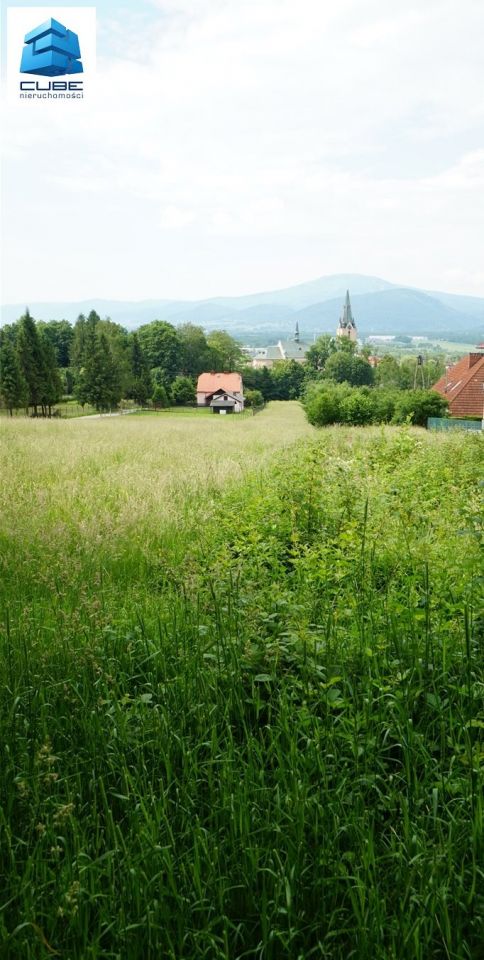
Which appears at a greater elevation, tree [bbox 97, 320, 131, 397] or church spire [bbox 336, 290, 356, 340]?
church spire [bbox 336, 290, 356, 340]

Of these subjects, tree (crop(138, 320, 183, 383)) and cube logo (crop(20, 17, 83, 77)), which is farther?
tree (crop(138, 320, 183, 383))

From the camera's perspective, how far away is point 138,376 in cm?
4588

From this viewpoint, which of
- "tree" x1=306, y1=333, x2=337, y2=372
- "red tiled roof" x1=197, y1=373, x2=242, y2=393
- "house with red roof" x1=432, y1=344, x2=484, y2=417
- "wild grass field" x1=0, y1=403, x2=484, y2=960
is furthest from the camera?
"tree" x1=306, y1=333, x2=337, y2=372

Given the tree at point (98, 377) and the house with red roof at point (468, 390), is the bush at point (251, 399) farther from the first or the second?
the tree at point (98, 377)

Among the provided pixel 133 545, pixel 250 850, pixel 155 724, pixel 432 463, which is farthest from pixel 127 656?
pixel 432 463

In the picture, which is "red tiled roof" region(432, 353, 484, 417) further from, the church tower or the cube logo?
the church tower

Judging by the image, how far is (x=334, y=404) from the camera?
29219 mm

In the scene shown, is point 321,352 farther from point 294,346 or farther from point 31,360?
point 31,360

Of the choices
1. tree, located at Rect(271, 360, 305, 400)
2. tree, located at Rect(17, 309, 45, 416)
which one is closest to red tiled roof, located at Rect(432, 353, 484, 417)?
tree, located at Rect(17, 309, 45, 416)

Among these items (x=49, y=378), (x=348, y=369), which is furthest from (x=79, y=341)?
(x=348, y=369)

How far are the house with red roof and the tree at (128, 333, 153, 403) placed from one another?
21232mm

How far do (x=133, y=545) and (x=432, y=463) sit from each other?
516 centimetres

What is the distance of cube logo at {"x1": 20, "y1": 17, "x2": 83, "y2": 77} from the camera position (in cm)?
916

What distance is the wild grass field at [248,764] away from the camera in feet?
5.28
